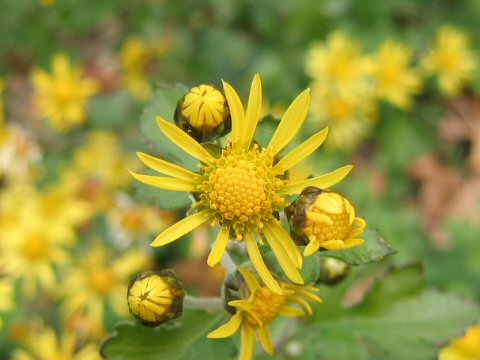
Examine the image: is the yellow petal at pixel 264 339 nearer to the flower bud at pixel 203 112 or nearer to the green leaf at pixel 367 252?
the green leaf at pixel 367 252

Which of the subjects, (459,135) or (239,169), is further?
(459,135)

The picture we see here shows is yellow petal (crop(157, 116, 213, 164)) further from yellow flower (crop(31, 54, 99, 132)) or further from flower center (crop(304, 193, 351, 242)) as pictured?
yellow flower (crop(31, 54, 99, 132))

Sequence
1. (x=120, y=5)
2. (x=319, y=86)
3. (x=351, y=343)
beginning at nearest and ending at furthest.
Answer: (x=351, y=343) → (x=120, y=5) → (x=319, y=86)

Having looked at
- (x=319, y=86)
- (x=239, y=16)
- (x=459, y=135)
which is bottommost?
(x=459, y=135)

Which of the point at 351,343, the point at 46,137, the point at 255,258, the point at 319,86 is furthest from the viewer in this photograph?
the point at 46,137

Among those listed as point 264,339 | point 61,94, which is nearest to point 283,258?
point 264,339

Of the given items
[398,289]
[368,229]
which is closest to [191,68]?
[398,289]

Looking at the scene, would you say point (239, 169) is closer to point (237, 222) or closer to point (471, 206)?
point (237, 222)
